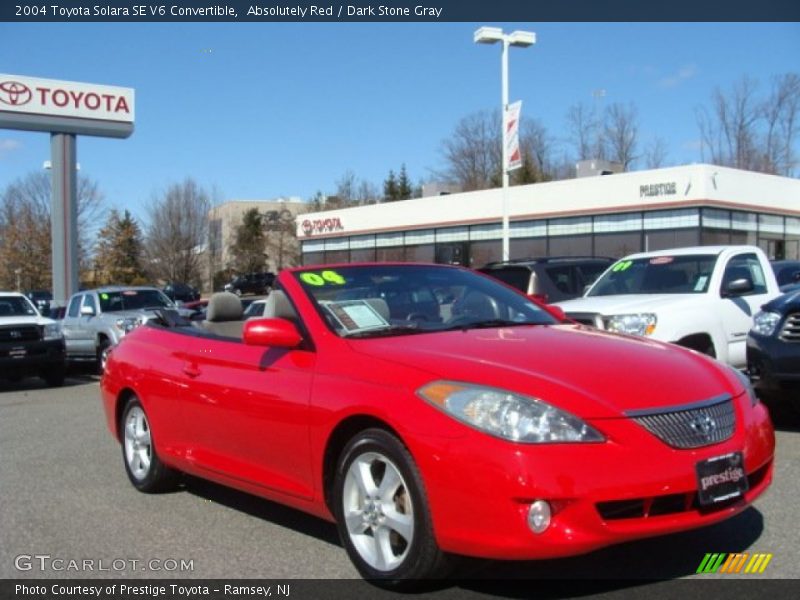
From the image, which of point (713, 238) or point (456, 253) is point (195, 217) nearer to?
point (456, 253)

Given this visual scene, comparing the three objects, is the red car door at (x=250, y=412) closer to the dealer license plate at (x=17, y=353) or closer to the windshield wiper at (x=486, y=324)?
the windshield wiper at (x=486, y=324)

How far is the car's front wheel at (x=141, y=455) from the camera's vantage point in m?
6.30

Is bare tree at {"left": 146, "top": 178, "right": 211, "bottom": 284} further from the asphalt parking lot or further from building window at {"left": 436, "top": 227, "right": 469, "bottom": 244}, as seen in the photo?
the asphalt parking lot

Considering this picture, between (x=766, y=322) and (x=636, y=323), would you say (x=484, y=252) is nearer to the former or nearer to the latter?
(x=636, y=323)

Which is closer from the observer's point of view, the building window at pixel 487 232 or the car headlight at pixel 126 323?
the car headlight at pixel 126 323

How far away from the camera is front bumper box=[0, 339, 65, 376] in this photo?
570 inches

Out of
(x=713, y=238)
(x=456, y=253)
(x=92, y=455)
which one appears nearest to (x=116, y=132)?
(x=456, y=253)

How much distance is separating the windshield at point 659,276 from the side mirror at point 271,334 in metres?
5.99

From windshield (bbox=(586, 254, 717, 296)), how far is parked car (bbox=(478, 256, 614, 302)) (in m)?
1.06

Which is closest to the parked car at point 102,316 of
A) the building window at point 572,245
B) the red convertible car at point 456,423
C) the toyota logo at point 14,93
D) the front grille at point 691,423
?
the red convertible car at point 456,423

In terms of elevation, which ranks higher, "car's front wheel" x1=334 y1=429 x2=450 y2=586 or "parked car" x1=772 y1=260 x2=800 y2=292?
"parked car" x1=772 y1=260 x2=800 y2=292

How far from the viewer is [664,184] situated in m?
35.0

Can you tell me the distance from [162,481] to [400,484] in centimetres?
283

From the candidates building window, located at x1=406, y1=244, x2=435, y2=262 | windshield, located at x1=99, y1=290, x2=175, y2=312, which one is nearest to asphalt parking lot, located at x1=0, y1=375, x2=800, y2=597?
windshield, located at x1=99, y1=290, x2=175, y2=312
